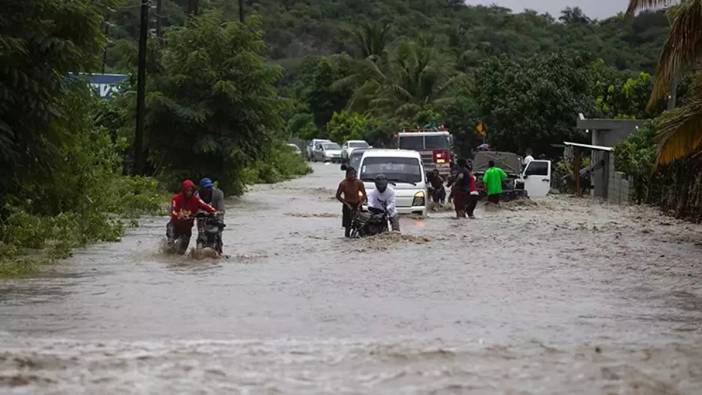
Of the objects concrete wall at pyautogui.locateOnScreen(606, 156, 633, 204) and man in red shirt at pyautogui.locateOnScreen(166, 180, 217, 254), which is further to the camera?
concrete wall at pyautogui.locateOnScreen(606, 156, 633, 204)

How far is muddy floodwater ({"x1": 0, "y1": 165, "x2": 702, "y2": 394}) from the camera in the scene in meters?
9.27

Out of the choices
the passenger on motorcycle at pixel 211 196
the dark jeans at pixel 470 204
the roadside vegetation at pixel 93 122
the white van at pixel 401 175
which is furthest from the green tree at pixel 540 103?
the passenger on motorcycle at pixel 211 196

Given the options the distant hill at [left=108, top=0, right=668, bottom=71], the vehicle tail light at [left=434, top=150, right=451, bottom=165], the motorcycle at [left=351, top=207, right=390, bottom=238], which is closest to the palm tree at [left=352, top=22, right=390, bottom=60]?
the distant hill at [left=108, top=0, right=668, bottom=71]

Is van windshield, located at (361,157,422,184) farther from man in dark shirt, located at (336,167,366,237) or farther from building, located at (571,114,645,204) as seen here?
building, located at (571,114,645,204)

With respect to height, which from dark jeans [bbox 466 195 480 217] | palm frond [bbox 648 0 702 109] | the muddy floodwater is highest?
palm frond [bbox 648 0 702 109]

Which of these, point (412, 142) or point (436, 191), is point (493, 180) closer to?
point (436, 191)

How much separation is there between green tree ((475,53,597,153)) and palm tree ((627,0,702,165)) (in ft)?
97.8

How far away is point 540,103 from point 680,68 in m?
31.5

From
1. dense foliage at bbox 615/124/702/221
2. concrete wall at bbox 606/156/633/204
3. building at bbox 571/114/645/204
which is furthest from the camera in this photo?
building at bbox 571/114/645/204

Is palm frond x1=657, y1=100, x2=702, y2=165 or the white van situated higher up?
palm frond x1=657, y1=100, x2=702, y2=165

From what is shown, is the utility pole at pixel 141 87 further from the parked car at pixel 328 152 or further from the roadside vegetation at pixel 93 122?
the parked car at pixel 328 152

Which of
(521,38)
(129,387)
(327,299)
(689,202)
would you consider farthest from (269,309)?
(521,38)

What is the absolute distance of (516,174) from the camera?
1553 inches

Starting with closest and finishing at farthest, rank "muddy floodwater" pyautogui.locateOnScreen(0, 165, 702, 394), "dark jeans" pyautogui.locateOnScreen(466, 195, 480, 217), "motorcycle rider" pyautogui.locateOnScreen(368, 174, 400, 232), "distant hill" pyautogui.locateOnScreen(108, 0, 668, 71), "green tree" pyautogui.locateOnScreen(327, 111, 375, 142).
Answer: "muddy floodwater" pyautogui.locateOnScreen(0, 165, 702, 394) < "motorcycle rider" pyautogui.locateOnScreen(368, 174, 400, 232) < "dark jeans" pyautogui.locateOnScreen(466, 195, 480, 217) < "green tree" pyautogui.locateOnScreen(327, 111, 375, 142) < "distant hill" pyautogui.locateOnScreen(108, 0, 668, 71)
